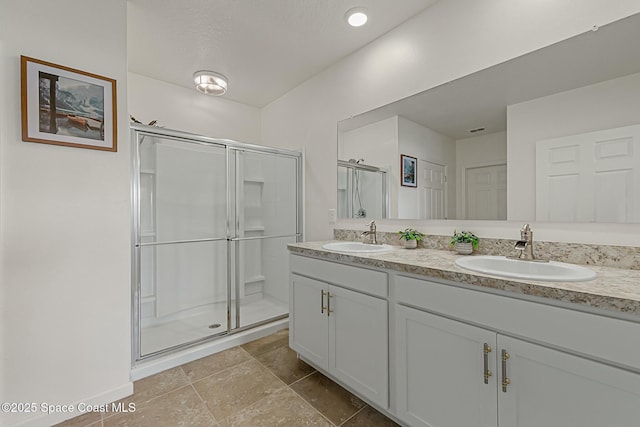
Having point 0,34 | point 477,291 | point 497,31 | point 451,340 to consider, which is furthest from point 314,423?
point 0,34

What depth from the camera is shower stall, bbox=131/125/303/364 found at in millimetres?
2084

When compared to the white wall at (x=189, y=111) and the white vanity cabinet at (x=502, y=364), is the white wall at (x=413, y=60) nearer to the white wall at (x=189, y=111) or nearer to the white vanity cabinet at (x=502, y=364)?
the white wall at (x=189, y=111)

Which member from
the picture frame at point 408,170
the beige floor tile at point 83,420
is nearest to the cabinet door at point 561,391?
the picture frame at point 408,170

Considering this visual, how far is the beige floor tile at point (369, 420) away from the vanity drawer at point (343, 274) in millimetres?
677

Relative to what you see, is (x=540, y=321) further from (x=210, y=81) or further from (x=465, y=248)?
(x=210, y=81)

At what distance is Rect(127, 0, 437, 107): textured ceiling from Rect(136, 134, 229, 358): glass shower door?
2.60 feet

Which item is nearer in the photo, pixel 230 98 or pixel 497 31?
pixel 497 31

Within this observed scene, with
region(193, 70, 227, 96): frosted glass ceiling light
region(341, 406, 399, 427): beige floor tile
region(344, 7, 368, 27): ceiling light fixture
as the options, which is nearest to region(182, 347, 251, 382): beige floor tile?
region(341, 406, 399, 427): beige floor tile

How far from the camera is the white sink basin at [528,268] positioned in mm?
1033

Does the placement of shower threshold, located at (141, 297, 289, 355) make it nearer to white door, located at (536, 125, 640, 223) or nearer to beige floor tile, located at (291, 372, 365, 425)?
beige floor tile, located at (291, 372, 365, 425)

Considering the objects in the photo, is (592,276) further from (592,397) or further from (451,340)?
(451,340)

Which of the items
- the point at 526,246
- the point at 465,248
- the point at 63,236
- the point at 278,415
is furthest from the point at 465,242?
the point at 63,236

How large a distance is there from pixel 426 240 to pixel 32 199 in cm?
229

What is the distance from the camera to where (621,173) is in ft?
3.89
